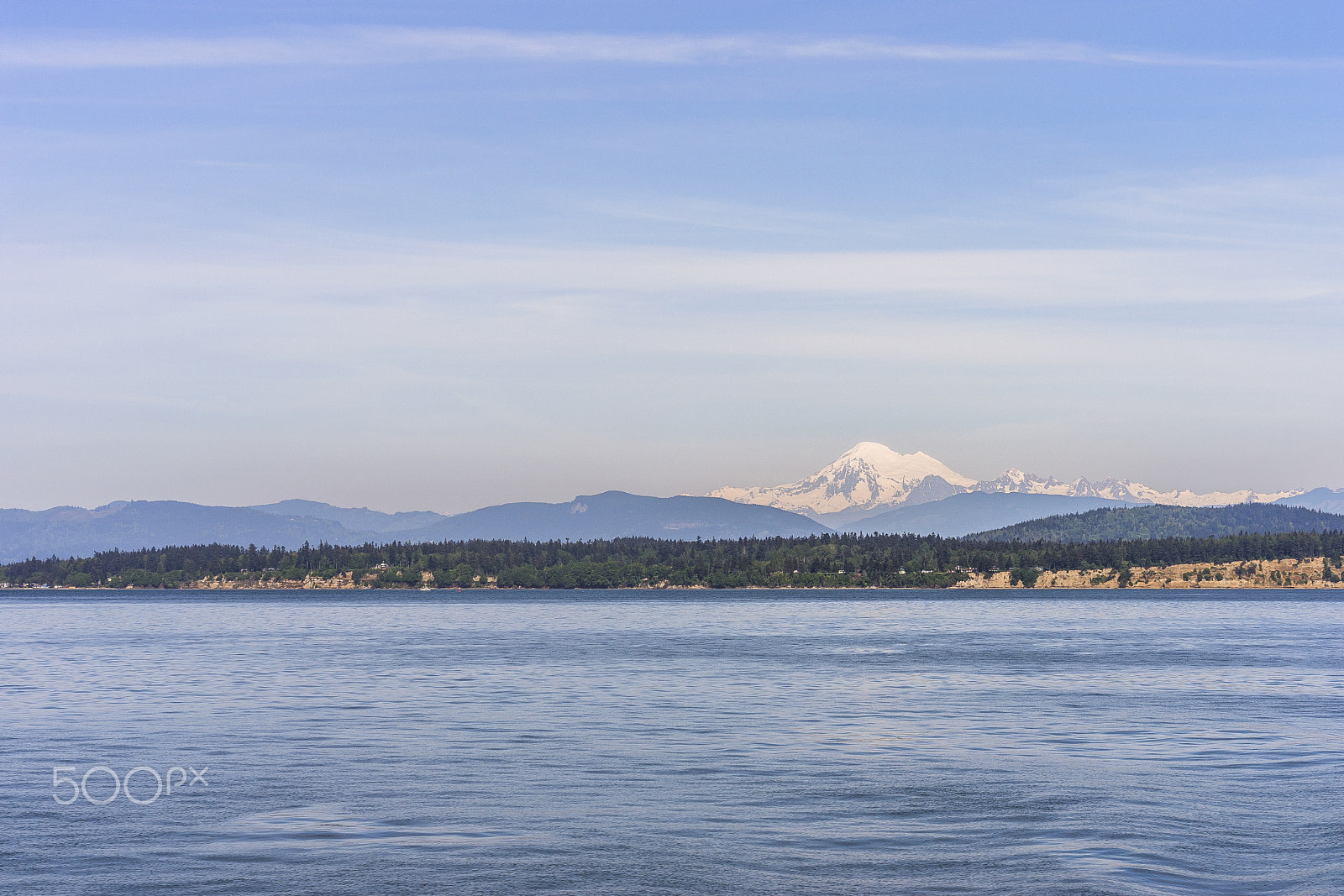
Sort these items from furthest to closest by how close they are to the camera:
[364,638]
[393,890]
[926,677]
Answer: [364,638], [926,677], [393,890]

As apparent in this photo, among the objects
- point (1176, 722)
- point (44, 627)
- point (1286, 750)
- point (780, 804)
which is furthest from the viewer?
point (44, 627)

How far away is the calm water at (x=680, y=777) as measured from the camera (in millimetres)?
25969

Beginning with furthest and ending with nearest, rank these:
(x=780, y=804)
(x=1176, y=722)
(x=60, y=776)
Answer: (x=1176, y=722)
(x=60, y=776)
(x=780, y=804)

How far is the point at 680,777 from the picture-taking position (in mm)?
36812

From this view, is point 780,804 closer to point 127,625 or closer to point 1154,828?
point 1154,828

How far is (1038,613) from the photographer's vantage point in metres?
187

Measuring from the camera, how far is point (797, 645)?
103875 mm

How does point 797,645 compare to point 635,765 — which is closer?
point 635,765

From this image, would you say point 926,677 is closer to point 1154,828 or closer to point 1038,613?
point 1154,828

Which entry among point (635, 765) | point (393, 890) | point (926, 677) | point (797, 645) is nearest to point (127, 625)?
point (797, 645)

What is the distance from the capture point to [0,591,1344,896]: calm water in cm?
2597

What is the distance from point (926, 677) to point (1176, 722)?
73.7ft

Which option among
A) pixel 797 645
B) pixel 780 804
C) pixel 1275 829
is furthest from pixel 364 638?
pixel 1275 829

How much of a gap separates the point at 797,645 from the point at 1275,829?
74.8 meters
